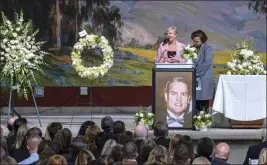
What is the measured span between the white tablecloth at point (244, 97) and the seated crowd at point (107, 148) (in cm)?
359

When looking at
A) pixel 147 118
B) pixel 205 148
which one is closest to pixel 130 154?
pixel 205 148

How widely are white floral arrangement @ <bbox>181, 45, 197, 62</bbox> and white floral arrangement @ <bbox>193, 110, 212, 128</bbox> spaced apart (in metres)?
0.90

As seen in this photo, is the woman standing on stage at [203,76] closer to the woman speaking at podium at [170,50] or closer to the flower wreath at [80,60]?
the woman speaking at podium at [170,50]

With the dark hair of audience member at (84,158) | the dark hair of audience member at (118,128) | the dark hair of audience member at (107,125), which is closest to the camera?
the dark hair of audience member at (84,158)

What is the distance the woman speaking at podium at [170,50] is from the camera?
13.4m

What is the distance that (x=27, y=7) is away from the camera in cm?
1784

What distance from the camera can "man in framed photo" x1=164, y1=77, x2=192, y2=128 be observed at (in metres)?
13.2

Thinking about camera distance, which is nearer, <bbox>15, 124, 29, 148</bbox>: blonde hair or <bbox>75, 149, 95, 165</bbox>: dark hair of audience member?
<bbox>75, 149, 95, 165</bbox>: dark hair of audience member

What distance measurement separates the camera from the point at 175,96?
13.2 m

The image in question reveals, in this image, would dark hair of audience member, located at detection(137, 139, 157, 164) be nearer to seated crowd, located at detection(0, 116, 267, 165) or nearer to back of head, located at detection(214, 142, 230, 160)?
seated crowd, located at detection(0, 116, 267, 165)

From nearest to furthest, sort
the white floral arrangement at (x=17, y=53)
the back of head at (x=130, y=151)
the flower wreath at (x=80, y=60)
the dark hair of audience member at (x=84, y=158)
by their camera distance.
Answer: the dark hair of audience member at (x=84, y=158)
the back of head at (x=130, y=151)
the white floral arrangement at (x=17, y=53)
the flower wreath at (x=80, y=60)

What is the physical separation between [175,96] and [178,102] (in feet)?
0.36

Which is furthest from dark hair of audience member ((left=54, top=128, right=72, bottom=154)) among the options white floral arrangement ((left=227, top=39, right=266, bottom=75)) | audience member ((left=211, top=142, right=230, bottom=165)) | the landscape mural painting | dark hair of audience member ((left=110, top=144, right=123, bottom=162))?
the landscape mural painting

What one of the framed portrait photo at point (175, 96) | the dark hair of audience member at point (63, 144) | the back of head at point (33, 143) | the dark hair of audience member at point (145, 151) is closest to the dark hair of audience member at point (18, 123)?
the dark hair of audience member at point (63, 144)
